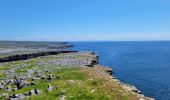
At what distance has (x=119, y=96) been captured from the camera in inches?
1368

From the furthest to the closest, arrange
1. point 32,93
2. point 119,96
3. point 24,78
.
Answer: point 24,78, point 32,93, point 119,96

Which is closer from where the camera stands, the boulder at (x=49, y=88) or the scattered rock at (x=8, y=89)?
the boulder at (x=49, y=88)

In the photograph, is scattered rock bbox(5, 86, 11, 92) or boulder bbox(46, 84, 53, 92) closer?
boulder bbox(46, 84, 53, 92)

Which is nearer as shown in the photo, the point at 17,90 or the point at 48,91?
the point at 48,91

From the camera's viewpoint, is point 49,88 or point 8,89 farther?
point 8,89

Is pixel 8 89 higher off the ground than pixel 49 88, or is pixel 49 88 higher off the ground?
pixel 49 88

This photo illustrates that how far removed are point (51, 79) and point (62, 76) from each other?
2.44 metres

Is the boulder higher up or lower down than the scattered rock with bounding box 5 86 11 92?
higher up

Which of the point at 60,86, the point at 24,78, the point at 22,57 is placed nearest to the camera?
the point at 60,86

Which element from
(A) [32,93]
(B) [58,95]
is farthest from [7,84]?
(B) [58,95]

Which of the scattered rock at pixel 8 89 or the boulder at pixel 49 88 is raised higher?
the boulder at pixel 49 88

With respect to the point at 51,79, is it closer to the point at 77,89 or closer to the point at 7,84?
the point at 7,84

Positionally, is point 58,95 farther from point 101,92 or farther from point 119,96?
point 119,96

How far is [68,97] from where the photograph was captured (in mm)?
35281
